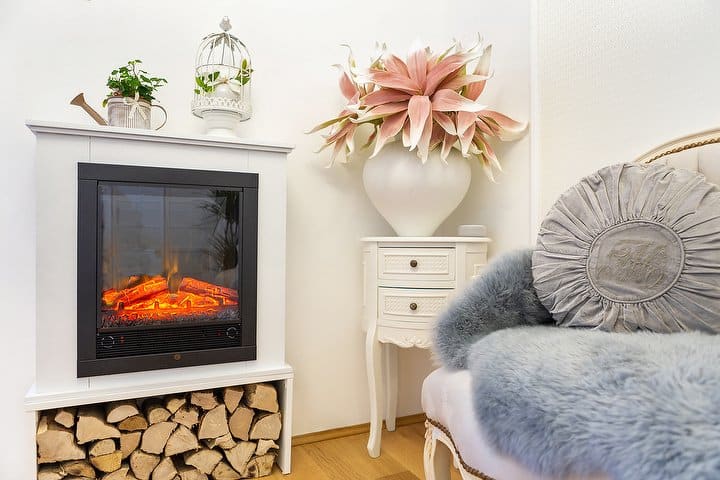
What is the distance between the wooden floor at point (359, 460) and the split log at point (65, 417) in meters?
0.66

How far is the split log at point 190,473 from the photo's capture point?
159 cm

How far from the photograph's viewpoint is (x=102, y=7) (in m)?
1.74

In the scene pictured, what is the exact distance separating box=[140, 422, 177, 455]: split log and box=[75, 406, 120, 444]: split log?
3.3 inches

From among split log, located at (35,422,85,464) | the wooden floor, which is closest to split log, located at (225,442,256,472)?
the wooden floor

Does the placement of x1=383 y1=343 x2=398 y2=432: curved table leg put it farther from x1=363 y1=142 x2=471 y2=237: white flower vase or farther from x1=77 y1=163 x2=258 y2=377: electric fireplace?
x1=77 y1=163 x2=258 y2=377: electric fireplace

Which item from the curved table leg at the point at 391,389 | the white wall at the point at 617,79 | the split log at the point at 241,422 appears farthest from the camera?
the curved table leg at the point at 391,389

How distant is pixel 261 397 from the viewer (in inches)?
65.8

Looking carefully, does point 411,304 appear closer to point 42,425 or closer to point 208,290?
point 208,290

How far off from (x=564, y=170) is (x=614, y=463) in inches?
47.6

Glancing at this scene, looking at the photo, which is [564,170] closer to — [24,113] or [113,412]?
[113,412]

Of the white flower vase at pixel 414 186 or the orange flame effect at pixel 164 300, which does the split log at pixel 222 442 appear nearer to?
the orange flame effect at pixel 164 300

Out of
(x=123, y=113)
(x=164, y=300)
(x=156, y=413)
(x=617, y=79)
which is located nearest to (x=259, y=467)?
(x=156, y=413)

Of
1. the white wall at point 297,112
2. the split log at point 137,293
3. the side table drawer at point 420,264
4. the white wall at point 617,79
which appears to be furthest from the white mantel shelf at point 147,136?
the white wall at point 617,79

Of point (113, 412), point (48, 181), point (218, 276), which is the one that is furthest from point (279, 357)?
point (48, 181)
